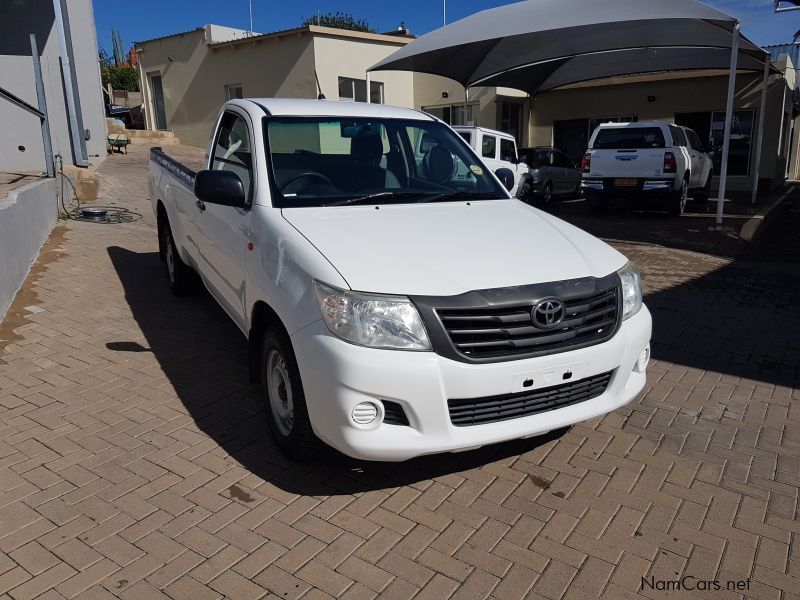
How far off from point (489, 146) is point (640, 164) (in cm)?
335

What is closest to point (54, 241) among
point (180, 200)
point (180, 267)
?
point (180, 267)

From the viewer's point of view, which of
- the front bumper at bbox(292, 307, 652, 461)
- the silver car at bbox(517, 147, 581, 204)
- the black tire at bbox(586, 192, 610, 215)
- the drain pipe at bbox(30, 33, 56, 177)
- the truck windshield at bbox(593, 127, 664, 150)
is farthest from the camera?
the silver car at bbox(517, 147, 581, 204)

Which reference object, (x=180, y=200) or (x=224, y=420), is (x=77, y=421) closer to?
(x=224, y=420)

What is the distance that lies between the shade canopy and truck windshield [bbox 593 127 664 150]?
2.20m

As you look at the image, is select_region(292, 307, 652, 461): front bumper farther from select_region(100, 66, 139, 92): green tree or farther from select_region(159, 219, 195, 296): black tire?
select_region(100, 66, 139, 92): green tree

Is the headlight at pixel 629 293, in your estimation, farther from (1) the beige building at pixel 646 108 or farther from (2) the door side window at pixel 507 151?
(1) the beige building at pixel 646 108

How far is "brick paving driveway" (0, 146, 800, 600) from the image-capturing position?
2.76 m

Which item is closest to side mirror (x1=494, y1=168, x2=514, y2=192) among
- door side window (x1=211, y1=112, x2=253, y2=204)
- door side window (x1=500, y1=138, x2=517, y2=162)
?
door side window (x1=211, y1=112, x2=253, y2=204)

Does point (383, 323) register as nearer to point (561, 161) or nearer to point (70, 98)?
point (70, 98)

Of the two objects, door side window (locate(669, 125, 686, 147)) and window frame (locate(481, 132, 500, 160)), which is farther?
window frame (locate(481, 132, 500, 160))

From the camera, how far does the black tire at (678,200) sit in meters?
14.0

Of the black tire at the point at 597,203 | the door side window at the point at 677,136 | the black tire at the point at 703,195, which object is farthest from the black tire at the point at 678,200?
the black tire at the point at 703,195

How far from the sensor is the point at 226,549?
9.55 ft

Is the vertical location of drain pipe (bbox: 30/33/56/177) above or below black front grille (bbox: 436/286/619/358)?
above
